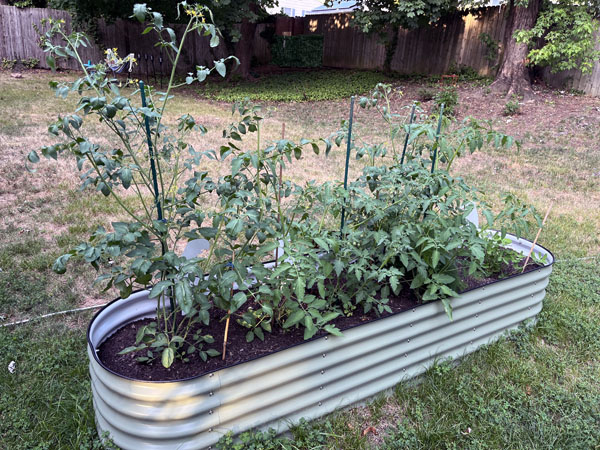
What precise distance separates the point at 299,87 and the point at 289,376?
35.2ft

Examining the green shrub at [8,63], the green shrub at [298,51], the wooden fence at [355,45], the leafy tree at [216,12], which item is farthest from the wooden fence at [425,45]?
the green shrub at [8,63]

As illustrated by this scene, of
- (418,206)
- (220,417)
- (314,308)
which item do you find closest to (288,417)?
(220,417)

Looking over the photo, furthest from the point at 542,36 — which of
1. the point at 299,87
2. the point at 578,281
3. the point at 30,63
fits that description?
the point at 30,63

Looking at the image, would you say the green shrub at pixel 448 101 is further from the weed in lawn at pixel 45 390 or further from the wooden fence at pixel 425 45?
the weed in lawn at pixel 45 390

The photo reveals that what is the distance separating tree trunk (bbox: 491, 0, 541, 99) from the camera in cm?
835

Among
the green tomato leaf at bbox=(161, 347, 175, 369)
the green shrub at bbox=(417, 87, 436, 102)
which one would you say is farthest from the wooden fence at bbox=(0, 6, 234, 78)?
the green tomato leaf at bbox=(161, 347, 175, 369)

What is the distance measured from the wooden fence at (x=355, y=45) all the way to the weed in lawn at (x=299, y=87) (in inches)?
45.7

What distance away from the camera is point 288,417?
171cm

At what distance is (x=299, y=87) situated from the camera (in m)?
11.5

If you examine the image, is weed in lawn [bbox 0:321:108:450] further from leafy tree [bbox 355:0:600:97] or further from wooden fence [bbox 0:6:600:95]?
wooden fence [bbox 0:6:600:95]

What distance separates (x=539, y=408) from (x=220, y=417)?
1429mm

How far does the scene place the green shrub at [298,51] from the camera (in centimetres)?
1492

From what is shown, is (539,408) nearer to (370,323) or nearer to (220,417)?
(370,323)

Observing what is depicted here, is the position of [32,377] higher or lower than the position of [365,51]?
lower
